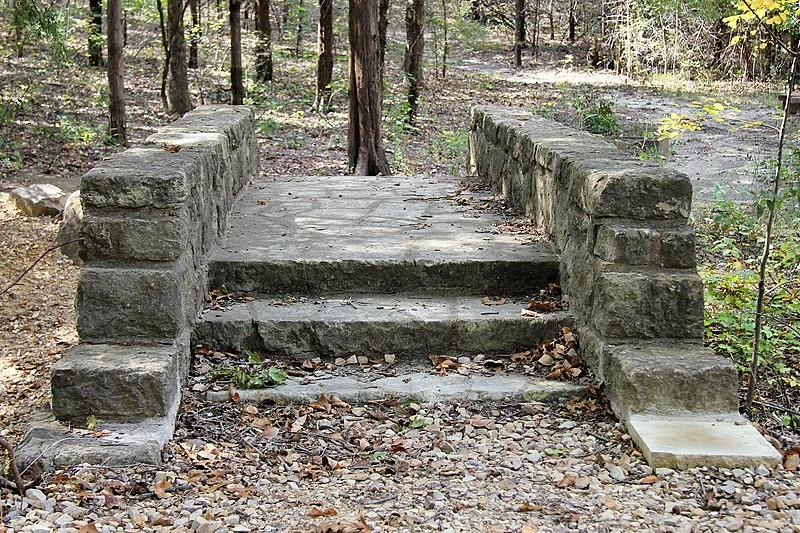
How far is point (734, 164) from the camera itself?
38.8 ft

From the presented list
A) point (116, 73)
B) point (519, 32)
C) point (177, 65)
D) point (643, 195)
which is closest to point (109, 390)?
point (643, 195)

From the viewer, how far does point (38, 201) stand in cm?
910

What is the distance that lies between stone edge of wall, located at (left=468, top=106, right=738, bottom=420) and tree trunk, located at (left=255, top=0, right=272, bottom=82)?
15.0 metres

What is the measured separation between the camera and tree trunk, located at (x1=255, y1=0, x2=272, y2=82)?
1828 centimetres

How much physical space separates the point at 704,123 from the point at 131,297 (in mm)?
14396

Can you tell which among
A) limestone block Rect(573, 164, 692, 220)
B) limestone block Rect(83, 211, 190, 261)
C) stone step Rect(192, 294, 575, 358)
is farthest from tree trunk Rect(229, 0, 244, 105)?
limestone block Rect(573, 164, 692, 220)

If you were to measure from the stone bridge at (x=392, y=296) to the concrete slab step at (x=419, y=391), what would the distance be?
12mm

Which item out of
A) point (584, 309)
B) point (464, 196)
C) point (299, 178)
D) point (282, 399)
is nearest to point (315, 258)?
point (282, 399)

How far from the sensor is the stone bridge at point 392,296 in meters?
3.53

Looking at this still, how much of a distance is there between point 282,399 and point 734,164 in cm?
973

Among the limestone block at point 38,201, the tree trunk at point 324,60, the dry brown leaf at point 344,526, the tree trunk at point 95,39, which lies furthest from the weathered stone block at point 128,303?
the tree trunk at point 95,39

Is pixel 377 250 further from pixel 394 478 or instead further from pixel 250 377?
pixel 394 478

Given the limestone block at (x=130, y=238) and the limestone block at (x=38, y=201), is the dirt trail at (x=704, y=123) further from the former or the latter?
the limestone block at (x=38, y=201)

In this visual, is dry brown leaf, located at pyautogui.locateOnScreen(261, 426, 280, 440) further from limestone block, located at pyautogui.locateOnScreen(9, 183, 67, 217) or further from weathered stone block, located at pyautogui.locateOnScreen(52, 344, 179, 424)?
limestone block, located at pyautogui.locateOnScreen(9, 183, 67, 217)
